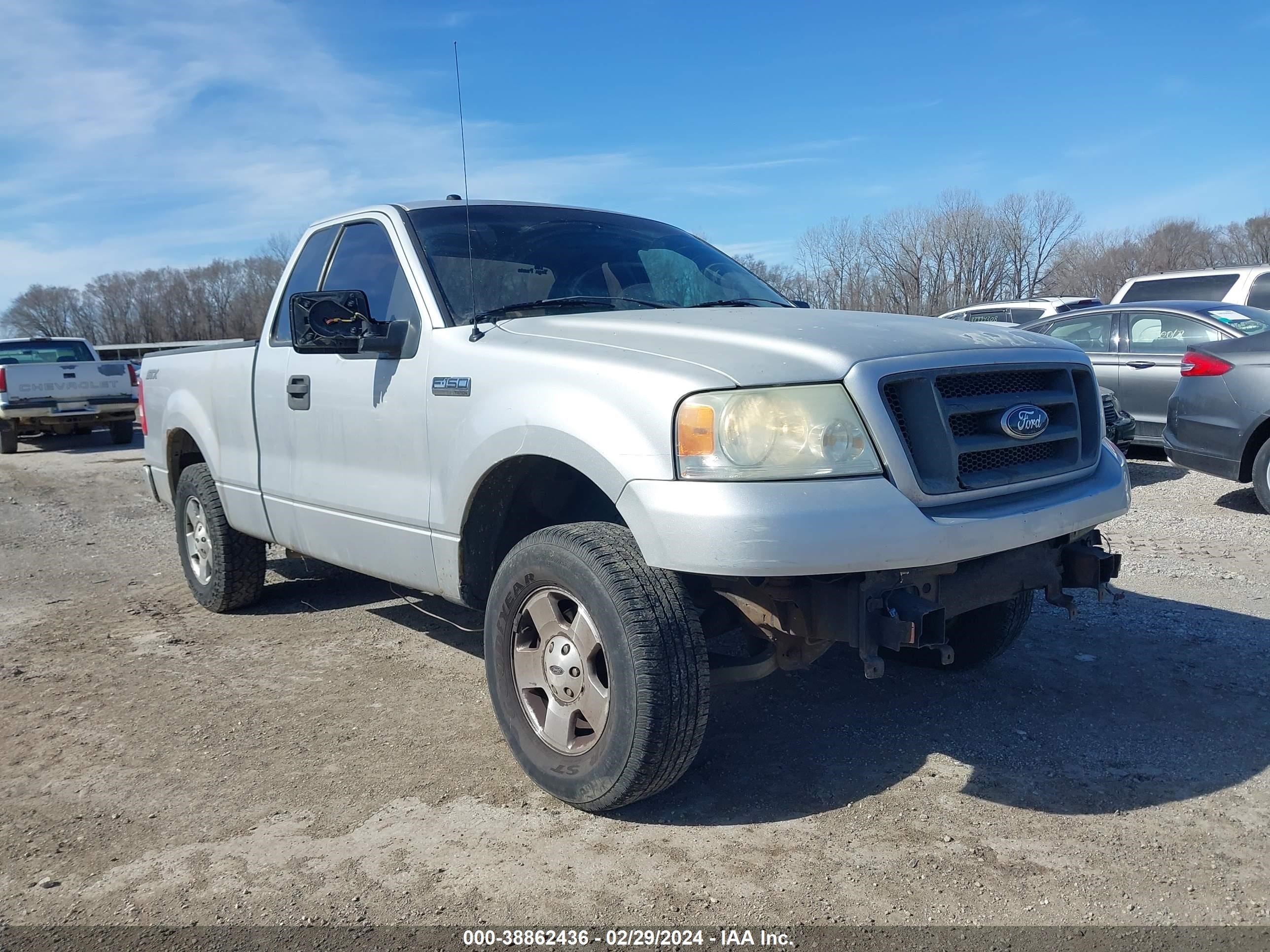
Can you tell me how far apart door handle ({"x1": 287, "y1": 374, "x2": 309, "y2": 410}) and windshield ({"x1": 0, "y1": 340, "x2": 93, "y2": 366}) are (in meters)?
14.2

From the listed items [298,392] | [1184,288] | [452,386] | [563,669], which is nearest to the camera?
[563,669]

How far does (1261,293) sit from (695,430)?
37.9 feet

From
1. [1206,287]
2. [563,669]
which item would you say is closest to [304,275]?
[563,669]

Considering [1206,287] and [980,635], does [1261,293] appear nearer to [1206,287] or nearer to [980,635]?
[1206,287]

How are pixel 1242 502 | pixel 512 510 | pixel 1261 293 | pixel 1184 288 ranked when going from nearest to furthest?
pixel 512 510, pixel 1242 502, pixel 1261 293, pixel 1184 288

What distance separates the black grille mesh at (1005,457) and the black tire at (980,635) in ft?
2.96

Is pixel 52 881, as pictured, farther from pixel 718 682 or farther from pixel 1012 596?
pixel 1012 596

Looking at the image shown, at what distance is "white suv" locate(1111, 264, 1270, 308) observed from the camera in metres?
11.7

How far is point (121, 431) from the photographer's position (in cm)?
1708

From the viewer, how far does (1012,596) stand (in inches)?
127

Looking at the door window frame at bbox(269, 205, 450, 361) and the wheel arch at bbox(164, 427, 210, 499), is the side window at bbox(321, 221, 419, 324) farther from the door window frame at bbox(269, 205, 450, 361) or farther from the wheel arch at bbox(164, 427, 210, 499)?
the wheel arch at bbox(164, 427, 210, 499)

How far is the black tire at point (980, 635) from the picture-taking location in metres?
4.08

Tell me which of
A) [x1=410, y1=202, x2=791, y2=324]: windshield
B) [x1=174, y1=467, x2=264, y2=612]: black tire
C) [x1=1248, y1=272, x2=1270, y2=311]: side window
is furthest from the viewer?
[x1=1248, y1=272, x2=1270, y2=311]: side window

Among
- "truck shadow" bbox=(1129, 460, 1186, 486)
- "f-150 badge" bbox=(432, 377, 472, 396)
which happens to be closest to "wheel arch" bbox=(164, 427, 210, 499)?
"f-150 badge" bbox=(432, 377, 472, 396)
